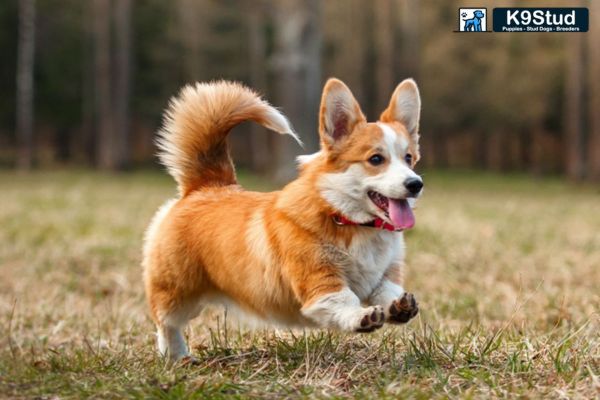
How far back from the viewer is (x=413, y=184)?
3053 millimetres

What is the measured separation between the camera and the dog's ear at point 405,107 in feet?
11.5

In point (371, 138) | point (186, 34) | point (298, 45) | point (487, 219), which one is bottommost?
point (487, 219)

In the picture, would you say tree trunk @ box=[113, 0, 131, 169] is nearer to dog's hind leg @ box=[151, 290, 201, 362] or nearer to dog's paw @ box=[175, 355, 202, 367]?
dog's hind leg @ box=[151, 290, 201, 362]

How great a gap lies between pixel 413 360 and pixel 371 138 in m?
0.88

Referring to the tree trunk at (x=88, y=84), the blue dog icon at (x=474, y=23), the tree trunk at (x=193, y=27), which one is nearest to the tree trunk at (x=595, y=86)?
the blue dog icon at (x=474, y=23)

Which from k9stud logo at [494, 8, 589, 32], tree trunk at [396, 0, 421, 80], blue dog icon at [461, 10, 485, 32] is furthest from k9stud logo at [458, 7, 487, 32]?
tree trunk at [396, 0, 421, 80]

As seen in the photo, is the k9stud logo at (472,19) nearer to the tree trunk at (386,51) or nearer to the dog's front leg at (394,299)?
the dog's front leg at (394,299)

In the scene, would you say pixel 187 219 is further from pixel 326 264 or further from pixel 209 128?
pixel 326 264

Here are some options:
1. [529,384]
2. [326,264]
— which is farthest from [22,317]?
[529,384]

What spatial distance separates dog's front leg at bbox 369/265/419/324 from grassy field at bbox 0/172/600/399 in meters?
0.22

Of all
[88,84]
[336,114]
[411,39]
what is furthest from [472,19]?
[88,84]

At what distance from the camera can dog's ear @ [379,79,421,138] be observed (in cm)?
351

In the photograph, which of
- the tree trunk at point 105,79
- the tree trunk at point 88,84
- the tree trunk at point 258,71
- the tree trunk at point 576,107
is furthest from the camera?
the tree trunk at point 88,84

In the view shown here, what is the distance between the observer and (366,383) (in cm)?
298
